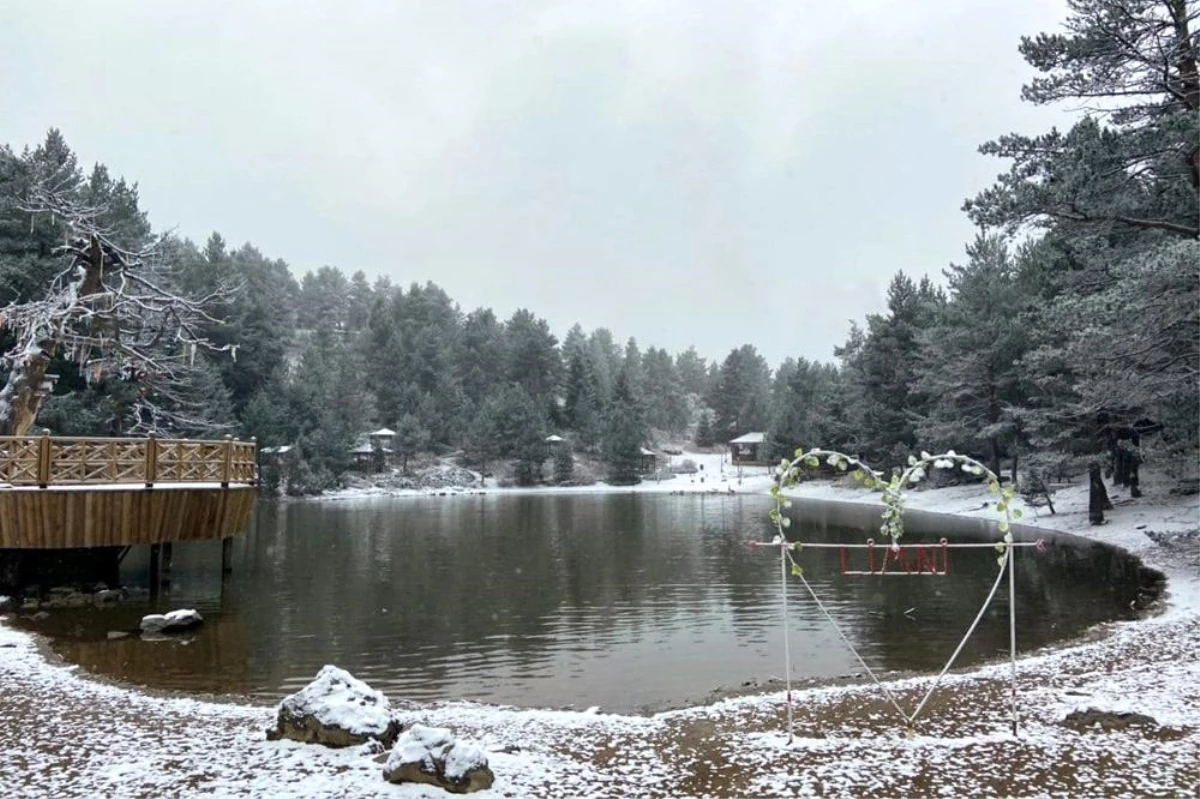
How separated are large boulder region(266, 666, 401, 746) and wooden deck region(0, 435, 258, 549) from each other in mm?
10532

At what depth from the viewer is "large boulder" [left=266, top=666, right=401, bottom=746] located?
733 centimetres

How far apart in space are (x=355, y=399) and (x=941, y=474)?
49.8 metres

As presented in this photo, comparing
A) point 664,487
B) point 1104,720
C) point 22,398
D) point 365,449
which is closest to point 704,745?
point 1104,720

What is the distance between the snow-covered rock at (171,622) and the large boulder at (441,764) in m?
Result: 8.72

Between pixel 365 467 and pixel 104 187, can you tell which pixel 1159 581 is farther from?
pixel 365 467

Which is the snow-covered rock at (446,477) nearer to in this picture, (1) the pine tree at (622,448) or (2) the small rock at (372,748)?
(1) the pine tree at (622,448)

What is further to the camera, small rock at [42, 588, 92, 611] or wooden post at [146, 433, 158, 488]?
wooden post at [146, 433, 158, 488]

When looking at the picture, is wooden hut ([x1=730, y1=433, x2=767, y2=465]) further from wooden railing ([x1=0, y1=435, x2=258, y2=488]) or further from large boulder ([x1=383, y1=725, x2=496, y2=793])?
large boulder ([x1=383, y1=725, x2=496, y2=793])

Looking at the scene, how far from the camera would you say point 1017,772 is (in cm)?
669

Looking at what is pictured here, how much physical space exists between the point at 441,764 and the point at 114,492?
12.7 metres

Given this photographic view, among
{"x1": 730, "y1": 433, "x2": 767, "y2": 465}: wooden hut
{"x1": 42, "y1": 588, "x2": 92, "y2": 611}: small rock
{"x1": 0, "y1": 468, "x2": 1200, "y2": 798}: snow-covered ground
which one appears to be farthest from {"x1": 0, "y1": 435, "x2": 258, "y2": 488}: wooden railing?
{"x1": 730, "y1": 433, "x2": 767, "y2": 465}: wooden hut

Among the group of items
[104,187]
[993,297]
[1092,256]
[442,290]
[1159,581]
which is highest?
[442,290]

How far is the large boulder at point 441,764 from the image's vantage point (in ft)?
20.6

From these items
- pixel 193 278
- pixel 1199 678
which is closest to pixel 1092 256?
pixel 1199 678
